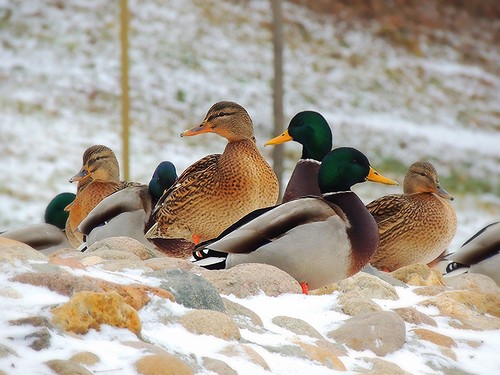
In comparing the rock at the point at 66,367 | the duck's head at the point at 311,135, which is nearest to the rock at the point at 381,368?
the rock at the point at 66,367

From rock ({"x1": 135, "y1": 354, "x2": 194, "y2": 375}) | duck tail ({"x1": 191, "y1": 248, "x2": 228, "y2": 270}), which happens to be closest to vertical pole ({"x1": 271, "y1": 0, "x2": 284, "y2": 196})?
duck tail ({"x1": 191, "y1": 248, "x2": 228, "y2": 270})

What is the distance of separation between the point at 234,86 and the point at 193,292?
54.7 ft

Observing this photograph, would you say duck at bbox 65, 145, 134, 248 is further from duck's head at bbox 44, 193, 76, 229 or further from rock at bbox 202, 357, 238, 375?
rock at bbox 202, 357, 238, 375

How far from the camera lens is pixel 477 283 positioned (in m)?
6.55

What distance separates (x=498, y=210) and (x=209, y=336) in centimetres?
1454

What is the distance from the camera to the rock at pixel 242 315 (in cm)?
459

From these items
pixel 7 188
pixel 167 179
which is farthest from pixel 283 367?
pixel 7 188

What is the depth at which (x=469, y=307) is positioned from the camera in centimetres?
577

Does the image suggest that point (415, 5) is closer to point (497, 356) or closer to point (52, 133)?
point (52, 133)

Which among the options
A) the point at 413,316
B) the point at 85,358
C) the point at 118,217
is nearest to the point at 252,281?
the point at 413,316

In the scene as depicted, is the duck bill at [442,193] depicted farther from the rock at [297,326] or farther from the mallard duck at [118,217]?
the rock at [297,326]

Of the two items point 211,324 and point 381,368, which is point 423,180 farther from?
point 211,324

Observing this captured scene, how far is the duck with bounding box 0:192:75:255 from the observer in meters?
7.85

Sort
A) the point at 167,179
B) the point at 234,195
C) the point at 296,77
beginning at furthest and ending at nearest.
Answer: the point at 296,77 < the point at 167,179 < the point at 234,195
